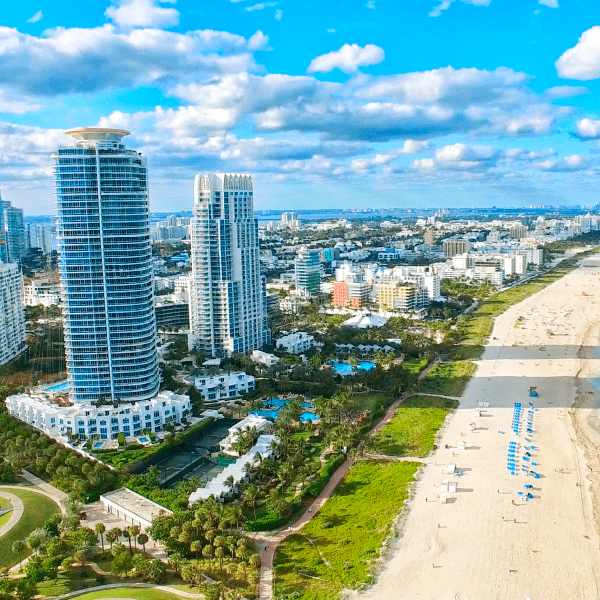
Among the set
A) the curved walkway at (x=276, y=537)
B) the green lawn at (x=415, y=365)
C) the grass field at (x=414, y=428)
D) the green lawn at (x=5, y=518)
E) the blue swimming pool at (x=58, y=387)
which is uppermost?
the blue swimming pool at (x=58, y=387)

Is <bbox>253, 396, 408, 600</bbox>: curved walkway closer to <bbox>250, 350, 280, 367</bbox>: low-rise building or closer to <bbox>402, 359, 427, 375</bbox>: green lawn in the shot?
<bbox>250, 350, 280, 367</bbox>: low-rise building

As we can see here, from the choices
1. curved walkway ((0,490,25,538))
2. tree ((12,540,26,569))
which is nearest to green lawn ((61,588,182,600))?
tree ((12,540,26,569))

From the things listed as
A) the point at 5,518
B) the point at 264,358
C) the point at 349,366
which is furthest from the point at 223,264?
the point at 5,518

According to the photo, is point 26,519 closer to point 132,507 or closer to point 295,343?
point 132,507

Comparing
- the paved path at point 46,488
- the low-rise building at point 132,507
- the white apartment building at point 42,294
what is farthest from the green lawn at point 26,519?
the white apartment building at point 42,294

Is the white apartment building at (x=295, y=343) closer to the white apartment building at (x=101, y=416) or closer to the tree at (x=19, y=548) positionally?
the white apartment building at (x=101, y=416)

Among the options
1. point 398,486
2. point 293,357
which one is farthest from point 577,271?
point 398,486

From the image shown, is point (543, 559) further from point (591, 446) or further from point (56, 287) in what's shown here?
point (56, 287)
